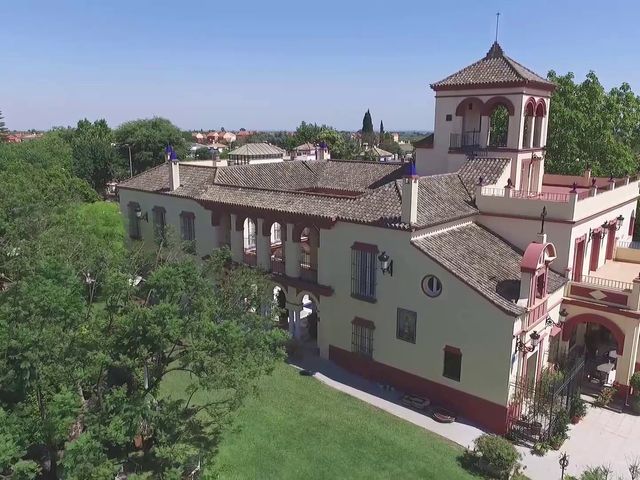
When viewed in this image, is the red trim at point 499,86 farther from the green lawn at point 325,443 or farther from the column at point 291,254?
the green lawn at point 325,443

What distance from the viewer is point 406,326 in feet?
74.6

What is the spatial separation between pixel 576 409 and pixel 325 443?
10.4m

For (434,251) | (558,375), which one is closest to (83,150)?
(434,251)

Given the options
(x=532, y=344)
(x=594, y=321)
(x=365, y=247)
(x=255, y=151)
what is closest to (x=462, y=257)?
(x=365, y=247)

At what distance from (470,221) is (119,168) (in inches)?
2276

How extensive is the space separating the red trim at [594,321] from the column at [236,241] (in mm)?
16887

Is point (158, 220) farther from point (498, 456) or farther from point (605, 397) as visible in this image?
point (605, 397)

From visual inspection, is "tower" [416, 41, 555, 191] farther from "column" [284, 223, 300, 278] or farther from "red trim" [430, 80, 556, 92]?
"column" [284, 223, 300, 278]

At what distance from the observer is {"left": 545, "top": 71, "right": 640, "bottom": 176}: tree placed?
41.4m

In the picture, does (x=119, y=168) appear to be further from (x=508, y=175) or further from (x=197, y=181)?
(x=508, y=175)

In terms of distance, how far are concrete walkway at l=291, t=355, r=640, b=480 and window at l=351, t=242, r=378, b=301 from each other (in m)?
4.21

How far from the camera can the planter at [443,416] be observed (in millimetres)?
20922

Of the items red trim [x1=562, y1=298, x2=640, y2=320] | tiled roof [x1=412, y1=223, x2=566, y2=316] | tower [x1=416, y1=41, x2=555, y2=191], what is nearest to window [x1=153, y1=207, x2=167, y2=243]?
tower [x1=416, y1=41, x2=555, y2=191]

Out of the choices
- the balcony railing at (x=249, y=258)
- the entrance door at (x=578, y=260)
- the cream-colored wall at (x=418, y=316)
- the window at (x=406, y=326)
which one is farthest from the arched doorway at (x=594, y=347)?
the balcony railing at (x=249, y=258)
